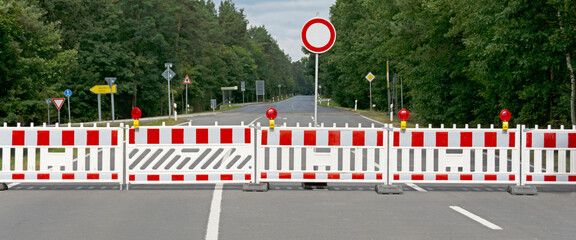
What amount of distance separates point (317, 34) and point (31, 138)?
5.04 m

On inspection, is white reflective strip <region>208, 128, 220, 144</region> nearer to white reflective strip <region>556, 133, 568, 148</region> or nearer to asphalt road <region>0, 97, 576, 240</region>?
asphalt road <region>0, 97, 576, 240</region>

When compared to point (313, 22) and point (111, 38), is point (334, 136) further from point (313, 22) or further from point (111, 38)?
point (111, 38)

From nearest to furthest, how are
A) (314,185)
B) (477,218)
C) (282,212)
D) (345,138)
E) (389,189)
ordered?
1. (477,218)
2. (282,212)
3. (389,189)
4. (345,138)
5. (314,185)

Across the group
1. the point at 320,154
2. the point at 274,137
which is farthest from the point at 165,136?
the point at 320,154

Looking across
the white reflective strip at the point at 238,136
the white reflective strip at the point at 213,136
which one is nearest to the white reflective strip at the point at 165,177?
the white reflective strip at the point at 213,136

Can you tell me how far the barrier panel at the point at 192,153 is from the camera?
9836 millimetres

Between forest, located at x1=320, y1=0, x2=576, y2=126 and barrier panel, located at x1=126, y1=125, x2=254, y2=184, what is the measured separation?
970 centimetres

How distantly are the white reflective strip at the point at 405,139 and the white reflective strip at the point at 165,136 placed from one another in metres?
3.61

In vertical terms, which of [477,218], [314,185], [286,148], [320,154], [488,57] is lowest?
[477,218]

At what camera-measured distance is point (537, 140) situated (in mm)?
9891

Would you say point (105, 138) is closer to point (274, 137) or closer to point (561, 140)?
point (274, 137)

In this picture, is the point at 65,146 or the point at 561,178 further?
the point at 561,178

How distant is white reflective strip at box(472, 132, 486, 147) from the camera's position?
9.84m

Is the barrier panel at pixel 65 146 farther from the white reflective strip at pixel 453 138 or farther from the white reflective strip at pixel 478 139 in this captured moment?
the white reflective strip at pixel 478 139
